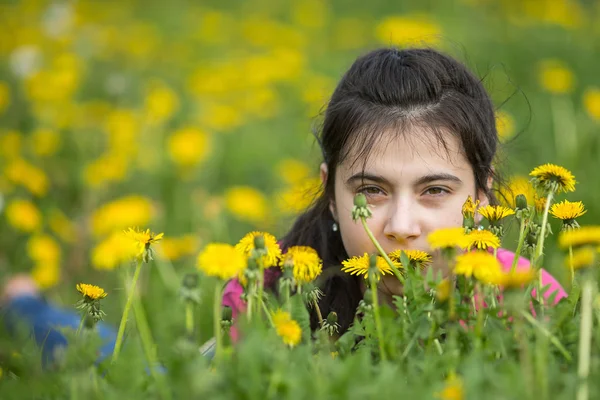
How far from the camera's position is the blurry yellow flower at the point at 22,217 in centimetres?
288

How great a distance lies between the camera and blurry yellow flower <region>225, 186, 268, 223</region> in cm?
311

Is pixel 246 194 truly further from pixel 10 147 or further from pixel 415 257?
pixel 415 257

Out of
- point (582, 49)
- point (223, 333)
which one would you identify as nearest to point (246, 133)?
point (582, 49)

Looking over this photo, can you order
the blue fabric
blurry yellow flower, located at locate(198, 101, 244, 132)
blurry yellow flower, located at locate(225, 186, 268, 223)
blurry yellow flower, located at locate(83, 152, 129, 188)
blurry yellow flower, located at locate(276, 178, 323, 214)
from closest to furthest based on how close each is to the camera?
the blue fabric
blurry yellow flower, located at locate(276, 178, 323, 214)
blurry yellow flower, located at locate(225, 186, 268, 223)
blurry yellow flower, located at locate(83, 152, 129, 188)
blurry yellow flower, located at locate(198, 101, 244, 132)

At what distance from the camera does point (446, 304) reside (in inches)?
43.7

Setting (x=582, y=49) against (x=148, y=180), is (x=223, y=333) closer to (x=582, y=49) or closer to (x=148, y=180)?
(x=148, y=180)

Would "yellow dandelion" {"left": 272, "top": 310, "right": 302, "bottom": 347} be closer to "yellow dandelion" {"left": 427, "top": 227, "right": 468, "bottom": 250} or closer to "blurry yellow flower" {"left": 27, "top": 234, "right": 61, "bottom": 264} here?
"yellow dandelion" {"left": 427, "top": 227, "right": 468, "bottom": 250}

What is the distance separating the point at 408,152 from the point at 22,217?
1644 mm

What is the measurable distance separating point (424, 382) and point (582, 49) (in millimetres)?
4066

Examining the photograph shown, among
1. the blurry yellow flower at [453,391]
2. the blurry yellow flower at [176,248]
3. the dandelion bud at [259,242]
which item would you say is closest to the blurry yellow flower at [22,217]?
the blurry yellow flower at [176,248]

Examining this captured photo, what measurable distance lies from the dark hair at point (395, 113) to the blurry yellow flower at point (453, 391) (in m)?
0.83

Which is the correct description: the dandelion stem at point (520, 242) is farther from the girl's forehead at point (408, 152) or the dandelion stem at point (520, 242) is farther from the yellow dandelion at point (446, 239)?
the girl's forehead at point (408, 152)

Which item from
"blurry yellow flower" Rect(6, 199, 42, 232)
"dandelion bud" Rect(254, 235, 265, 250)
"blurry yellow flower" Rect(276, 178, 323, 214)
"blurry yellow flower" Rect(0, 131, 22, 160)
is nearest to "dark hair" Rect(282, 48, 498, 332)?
"blurry yellow flower" Rect(276, 178, 323, 214)

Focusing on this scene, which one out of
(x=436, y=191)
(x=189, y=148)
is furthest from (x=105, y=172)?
(x=436, y=191)
